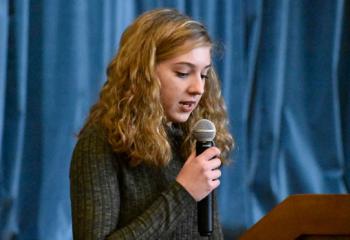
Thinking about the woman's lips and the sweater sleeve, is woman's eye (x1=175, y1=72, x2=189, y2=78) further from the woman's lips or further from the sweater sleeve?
the sweater sleeve

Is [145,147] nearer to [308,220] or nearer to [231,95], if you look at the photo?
[308,220]

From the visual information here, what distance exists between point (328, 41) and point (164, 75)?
6.02 feet

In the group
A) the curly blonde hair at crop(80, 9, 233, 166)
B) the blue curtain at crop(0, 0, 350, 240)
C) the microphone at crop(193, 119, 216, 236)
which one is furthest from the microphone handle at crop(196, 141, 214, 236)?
the blue curtain at crop(0, 0, 350, 240)

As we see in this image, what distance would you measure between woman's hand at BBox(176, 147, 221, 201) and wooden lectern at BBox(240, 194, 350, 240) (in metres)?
0.21

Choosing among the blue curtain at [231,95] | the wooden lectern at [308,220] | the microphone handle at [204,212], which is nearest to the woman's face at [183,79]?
the microphone handle at [204,212]

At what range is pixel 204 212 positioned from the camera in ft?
4.53

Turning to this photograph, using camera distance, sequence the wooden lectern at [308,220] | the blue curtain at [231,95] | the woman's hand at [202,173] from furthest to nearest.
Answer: the blue curtain at [231,95]
the wooden lectern at [308,220]
the woman's hand at [202,173]

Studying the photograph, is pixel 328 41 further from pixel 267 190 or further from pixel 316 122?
pixel 267 190

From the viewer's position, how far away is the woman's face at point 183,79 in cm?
145

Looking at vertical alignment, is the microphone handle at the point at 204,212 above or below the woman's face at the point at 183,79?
below

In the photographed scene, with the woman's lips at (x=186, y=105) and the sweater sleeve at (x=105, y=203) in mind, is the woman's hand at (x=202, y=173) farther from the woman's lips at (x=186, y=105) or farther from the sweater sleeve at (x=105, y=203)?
the woman's lips at (x=186, y=105)

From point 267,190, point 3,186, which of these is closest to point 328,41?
point 267,190

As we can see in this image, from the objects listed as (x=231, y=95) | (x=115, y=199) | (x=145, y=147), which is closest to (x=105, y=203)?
(x=115, y=199)

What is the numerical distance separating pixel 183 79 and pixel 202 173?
0.22 m
